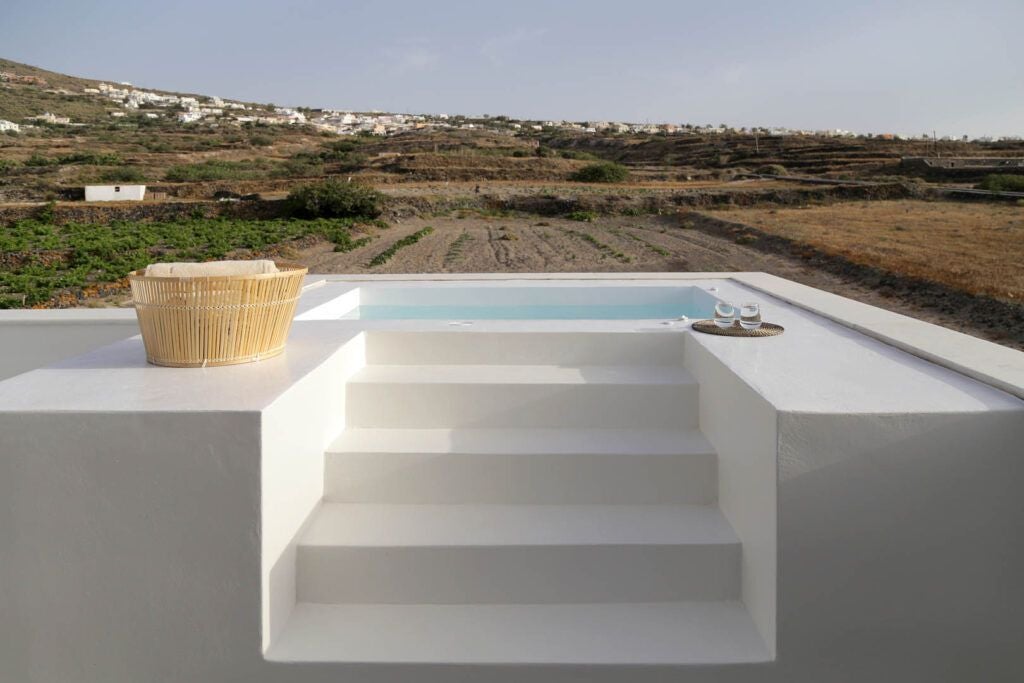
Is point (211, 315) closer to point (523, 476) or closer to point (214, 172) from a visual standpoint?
point (523, 476)

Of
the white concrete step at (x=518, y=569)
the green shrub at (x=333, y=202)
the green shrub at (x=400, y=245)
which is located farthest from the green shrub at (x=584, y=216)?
the white concrete step at (x=518, y=569)

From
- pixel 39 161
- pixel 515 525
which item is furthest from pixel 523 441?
pixel 39 161

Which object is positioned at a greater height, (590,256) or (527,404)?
(590,256)

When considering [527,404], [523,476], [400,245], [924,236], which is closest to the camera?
[523,476]

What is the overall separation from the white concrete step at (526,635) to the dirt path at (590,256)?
250 inches

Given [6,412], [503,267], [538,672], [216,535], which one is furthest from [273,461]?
[503,267]

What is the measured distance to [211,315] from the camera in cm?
205

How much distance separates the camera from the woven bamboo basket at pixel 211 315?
1.99m

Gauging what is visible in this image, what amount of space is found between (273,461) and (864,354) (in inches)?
69.3

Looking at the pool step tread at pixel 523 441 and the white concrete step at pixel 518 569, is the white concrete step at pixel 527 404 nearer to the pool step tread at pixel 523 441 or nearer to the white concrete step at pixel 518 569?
the pool step tread at pixel 523 441

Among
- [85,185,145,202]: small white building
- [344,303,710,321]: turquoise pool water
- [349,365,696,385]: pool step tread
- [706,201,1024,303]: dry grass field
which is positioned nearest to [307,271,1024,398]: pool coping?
[344,303,710,321]: turquoise pool water

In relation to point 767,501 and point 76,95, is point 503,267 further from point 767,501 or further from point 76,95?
point 76,95

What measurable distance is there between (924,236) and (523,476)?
1245 centimetres

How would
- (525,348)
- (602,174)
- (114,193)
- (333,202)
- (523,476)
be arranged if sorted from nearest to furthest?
(523,476), (525,348), (333,202), (114,193), (602,174)
